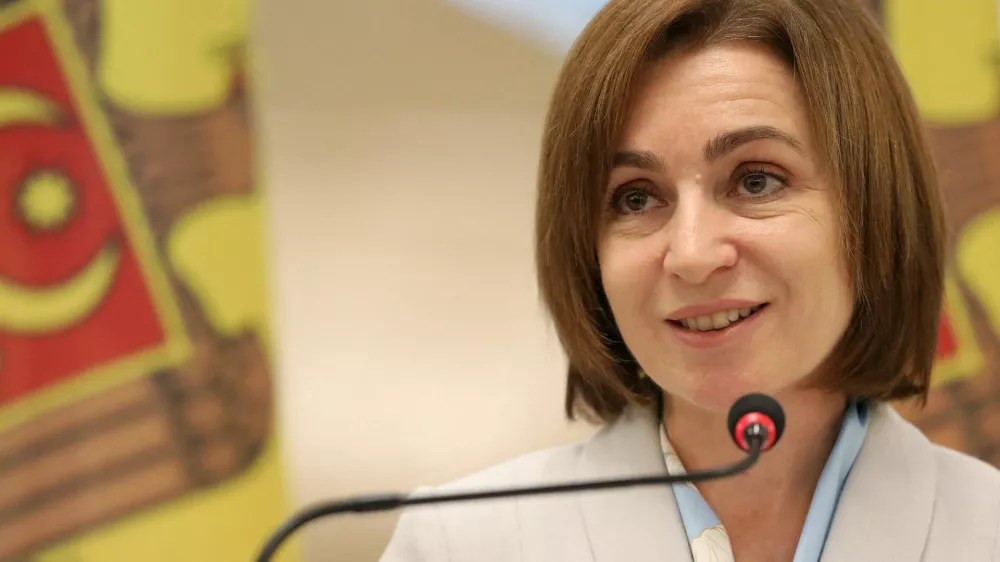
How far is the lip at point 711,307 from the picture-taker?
792mm

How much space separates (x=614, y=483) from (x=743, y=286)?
26 centimetres

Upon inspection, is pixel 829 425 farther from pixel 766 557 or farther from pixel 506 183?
pixel 506 183

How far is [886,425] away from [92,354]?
106cm

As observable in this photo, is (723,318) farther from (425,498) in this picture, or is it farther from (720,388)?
(425,498)

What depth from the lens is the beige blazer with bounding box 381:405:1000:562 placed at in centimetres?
86

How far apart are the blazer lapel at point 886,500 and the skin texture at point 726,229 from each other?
0.14 metres

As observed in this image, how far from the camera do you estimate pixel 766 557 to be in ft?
2.90

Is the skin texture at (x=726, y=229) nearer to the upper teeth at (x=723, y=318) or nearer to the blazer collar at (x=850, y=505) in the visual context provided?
the upper teeth at (x=723, y=318)

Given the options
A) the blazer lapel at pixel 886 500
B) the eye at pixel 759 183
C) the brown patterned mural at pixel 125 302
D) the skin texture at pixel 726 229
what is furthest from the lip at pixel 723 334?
the brown patterned mural at pixel 125 302

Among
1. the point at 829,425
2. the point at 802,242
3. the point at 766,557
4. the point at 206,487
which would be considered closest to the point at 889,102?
the point at 802,242

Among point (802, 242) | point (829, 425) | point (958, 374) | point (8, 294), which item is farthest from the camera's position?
point (958, 374)

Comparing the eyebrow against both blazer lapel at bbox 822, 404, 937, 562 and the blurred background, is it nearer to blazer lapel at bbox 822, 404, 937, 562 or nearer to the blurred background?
blazer lapel at bbox 822, 404, 937, 562

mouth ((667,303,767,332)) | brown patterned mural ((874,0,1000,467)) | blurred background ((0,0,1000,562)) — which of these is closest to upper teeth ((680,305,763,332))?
mouth ((667,303,767,332))

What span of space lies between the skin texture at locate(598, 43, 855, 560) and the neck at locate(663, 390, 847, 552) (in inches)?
3.0
